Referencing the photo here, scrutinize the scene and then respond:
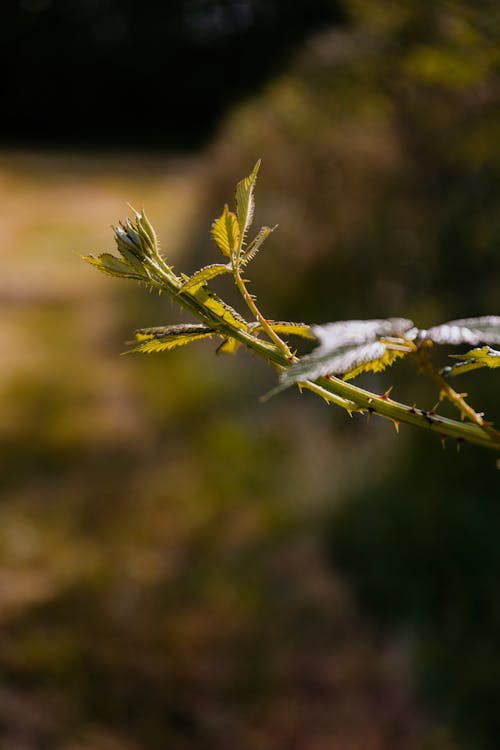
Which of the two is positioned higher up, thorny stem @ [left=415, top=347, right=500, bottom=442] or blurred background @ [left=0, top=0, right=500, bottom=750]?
blurred background @ [left=0, top=0, right=500, bottom=750]

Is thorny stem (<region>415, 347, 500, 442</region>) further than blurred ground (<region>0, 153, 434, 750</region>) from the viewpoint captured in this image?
No

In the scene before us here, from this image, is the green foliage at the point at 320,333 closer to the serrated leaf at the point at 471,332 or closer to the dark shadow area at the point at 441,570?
the serrated leaf at the point at 471,332

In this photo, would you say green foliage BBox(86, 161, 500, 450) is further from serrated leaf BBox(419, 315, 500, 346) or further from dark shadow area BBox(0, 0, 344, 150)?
dark shadow area BBox(0, 0, 344, 150)

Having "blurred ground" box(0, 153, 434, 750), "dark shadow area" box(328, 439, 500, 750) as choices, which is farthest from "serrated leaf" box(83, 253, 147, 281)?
"dark shadow area" box(328, 439, 500, 750)

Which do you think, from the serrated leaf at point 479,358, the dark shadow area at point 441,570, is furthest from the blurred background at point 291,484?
the serrated leaf at point 479,358

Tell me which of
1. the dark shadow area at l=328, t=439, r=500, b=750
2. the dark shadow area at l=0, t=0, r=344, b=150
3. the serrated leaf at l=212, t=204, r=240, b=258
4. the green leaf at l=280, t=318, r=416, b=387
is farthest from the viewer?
the dark shadow area at l=0, t=0, r=344, b=150

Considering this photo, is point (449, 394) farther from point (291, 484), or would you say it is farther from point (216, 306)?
point (291, 484)

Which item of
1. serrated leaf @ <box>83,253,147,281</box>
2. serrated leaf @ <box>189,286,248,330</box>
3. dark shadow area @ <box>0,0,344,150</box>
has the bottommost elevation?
serrated leaf @ <box>189,286,248,330</box>

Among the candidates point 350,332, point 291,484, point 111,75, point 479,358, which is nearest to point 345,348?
point 350,332
